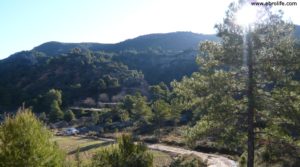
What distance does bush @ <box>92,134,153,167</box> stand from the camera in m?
24.4

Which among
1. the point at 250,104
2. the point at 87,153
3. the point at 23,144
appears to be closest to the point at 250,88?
the point at 250,104

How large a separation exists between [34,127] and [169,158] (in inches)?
1636

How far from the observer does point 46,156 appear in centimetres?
1853

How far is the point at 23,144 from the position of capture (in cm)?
1812

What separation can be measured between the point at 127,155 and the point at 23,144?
805 centimetres

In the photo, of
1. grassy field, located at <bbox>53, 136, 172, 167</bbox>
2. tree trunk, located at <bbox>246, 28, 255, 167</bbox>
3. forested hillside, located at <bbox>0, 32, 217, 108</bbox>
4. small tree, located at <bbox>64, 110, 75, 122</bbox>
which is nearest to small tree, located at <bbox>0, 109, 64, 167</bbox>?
Answer: tree trunk, located at <bbox>246, 28, 255, 167</bbox>

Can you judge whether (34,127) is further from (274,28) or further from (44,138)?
(274,28)

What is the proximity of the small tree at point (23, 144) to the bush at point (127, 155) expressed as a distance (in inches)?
243

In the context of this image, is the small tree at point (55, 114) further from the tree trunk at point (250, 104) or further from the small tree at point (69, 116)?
the tree trunk at point (250, 104)

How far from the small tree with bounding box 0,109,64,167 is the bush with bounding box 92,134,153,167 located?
616cm

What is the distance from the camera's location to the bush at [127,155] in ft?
80.0

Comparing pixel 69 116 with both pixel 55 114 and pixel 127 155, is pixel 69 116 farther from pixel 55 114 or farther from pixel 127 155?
pixel 127 155

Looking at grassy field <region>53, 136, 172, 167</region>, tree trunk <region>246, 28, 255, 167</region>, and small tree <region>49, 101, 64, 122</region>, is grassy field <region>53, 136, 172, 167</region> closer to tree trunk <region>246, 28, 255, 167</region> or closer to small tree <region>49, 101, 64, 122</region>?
tree trunk <region>246, 28, 255, 167</region>

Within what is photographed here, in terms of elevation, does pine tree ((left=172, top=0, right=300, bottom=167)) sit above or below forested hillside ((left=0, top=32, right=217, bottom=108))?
above
